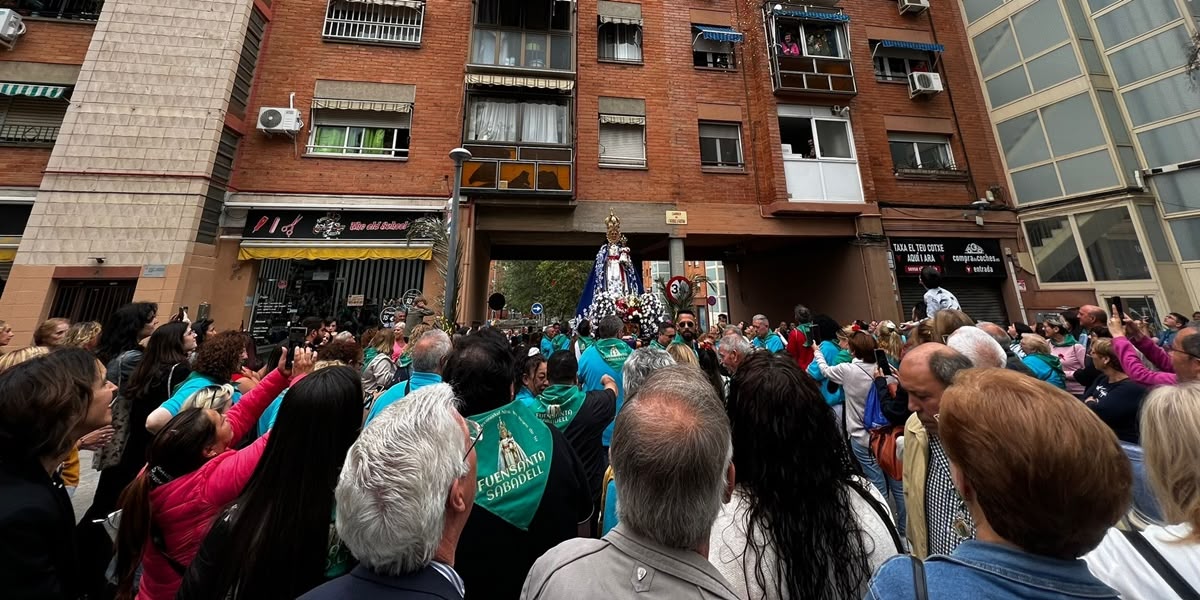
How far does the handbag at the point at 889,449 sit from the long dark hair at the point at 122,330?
20.8 feet

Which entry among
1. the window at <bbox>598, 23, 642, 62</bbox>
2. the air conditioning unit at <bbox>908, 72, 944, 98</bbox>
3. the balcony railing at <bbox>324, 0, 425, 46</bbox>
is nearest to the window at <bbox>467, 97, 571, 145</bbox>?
the window at <bbox>598, 23, 642, 62</bbox>

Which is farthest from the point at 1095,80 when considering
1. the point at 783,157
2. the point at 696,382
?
the point at 696,382

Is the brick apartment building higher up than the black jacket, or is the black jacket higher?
the brick apartment building

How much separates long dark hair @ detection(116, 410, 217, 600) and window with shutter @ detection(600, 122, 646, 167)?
11687mm

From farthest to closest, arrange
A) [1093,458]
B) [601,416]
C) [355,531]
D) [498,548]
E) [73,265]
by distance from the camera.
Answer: [73,265], [601,416], [498,548], [355,531], [1093,458]

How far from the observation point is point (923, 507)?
1.90 meters

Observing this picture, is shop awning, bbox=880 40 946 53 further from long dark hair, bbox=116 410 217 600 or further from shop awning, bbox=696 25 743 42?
long dark hair, bbox=116 410 217 600

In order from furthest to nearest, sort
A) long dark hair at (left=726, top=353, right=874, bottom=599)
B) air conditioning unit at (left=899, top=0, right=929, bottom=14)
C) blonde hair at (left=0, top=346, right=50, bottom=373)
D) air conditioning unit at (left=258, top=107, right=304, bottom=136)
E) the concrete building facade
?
air conditioning unit at (left=899, top=0, right=929, bottom=14) < the concrete building facade < air conditioning unit at (left=258, top=107, right=304, bottom=136) < blonde hair at (left=0, top=346, right=50, bottom=373) < long dark hair at (left=726, top=353, right=874, bottom=599)

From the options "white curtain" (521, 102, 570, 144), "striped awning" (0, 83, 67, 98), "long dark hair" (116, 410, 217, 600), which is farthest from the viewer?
"white curtain" (521, 102, 570, 144)

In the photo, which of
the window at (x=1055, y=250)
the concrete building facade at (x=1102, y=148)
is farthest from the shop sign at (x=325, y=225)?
the concrete building facade at (x=1102, y=148)

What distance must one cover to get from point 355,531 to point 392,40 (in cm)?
1463

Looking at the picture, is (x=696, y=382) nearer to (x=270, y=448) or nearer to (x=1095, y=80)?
(x=270, y=448)

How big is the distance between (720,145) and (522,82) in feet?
20.8

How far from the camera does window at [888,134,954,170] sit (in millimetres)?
13156
